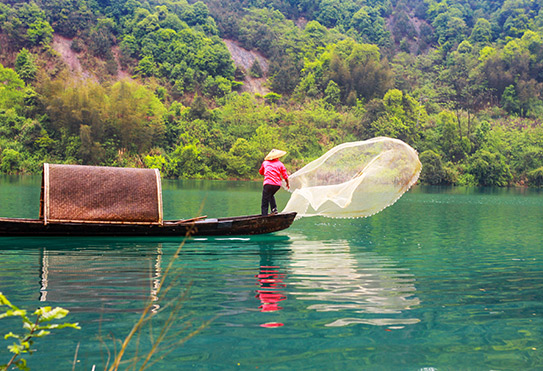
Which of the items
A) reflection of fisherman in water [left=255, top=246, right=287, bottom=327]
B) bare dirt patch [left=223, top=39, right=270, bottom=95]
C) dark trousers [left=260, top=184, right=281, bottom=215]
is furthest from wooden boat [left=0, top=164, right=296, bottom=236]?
bare dirt patch [left=223, top=39, right=270, bottom=95]

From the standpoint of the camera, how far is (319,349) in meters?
4.59

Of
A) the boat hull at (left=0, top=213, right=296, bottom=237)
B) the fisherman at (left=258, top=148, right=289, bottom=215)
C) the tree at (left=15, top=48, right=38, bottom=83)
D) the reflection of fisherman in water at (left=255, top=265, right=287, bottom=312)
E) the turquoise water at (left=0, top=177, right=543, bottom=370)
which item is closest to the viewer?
the turquoise water at (left=0, top=177, right=543, bottom=370)

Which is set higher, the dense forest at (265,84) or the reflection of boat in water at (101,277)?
the dense forest at (265,84)

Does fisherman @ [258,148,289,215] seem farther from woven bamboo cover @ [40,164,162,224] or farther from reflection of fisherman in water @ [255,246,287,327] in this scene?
reflection of fisherman in water @ [255,246,287,327]

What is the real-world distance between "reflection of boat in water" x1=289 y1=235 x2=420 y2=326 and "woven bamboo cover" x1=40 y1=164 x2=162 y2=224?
3203 millimetres

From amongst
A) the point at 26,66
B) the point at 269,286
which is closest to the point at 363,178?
the point at 269,286

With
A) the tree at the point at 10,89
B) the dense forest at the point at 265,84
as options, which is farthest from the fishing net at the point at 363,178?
the tree at the point at 10,89

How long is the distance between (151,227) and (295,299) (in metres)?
5.71

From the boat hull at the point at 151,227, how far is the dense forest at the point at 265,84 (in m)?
43.7

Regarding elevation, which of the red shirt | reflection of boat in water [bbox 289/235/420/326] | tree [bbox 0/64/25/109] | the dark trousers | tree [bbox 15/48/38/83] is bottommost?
reflection of boat in water [bbox 289/235/420/326]

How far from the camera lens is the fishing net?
11.3 meters

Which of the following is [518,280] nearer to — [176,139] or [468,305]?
[468,305]

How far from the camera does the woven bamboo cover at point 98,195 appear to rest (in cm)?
1084

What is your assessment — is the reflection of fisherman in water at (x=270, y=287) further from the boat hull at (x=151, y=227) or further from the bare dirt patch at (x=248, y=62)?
the bare dirt patch at (x=248, y=62)
